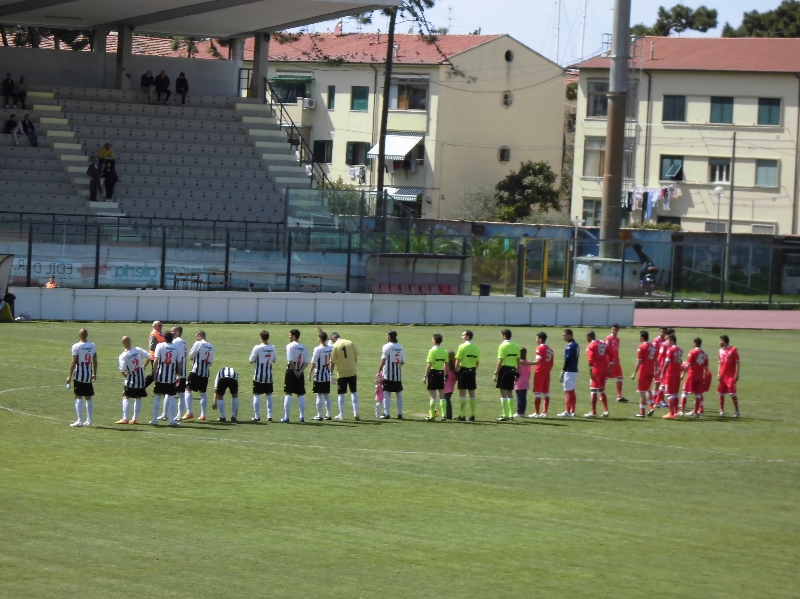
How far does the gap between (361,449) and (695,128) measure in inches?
2155

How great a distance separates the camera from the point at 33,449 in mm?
17562

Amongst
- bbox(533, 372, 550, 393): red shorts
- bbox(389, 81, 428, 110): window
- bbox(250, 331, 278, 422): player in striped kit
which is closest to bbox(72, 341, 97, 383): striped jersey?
bbox(250, 331, 278, 422): player in striped kit

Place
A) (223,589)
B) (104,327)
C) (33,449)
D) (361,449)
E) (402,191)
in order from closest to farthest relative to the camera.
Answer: (223,589) < (33,449) < (361,449) < (104,327) < (402,191)

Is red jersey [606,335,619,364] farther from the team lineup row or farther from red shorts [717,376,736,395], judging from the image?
red shorts [717,376,736,395]

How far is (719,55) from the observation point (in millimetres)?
69500

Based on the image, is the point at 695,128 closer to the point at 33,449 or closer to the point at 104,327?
the point at 104,327

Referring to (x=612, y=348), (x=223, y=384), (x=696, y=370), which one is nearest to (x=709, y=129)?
(x=696, y=370)

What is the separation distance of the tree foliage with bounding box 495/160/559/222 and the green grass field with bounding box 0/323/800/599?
4922 centimetres

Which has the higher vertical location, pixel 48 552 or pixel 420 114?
pixel 420 114

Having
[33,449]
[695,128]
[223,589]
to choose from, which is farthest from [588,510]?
[695,128]

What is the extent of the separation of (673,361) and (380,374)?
650 centimetres

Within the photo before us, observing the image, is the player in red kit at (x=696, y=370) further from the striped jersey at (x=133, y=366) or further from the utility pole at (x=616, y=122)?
the utility pole at (x=616, y=122)

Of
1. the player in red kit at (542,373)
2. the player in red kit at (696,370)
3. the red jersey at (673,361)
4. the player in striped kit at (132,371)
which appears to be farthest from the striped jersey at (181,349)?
the player in red kit at (696,370)

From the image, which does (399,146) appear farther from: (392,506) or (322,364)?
(392,506)
